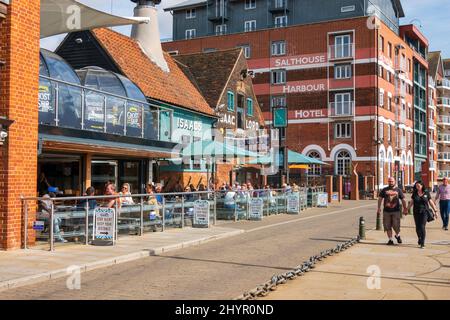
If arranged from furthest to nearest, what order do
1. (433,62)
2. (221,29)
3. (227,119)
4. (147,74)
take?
(433,62)
(221,29)
(227,119)
(147,74)

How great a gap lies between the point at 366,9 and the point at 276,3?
9212mm

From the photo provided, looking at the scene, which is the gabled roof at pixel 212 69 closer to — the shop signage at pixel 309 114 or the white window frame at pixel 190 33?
the shop signage at pixel 309 114

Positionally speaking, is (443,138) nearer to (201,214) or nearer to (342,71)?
(342,71)

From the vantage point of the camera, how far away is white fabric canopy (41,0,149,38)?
14391 millimetres

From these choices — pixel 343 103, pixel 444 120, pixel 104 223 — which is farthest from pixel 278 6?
pixel 104 223

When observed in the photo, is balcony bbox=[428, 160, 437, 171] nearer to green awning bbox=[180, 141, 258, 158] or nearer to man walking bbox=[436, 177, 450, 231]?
green awning bbox=[180, 141, 258, 158]

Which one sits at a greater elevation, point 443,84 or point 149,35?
point 443,84

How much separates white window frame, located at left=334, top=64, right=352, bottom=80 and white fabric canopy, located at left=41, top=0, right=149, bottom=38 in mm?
34506

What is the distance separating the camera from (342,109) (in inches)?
1884

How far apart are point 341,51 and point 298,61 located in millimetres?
3998

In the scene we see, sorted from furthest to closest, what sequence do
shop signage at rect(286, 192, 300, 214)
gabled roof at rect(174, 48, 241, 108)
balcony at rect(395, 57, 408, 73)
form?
balcony at rect(395, 57, 408, 73)
gabled roof at rect(174, 48, 241, 108)
shop signage at rect(286, 192, 300, 214)

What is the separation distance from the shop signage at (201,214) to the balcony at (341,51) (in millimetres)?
33318

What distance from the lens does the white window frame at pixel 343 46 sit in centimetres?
4769

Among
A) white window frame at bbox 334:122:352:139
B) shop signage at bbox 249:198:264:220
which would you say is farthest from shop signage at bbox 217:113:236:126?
white window frame at bbox 334:122:352:139
